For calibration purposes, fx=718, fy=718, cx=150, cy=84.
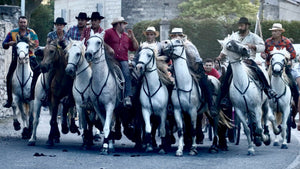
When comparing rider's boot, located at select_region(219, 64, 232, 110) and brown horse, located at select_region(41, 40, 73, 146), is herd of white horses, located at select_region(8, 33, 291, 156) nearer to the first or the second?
rider's boot, located at select_region(219, 64, 232, 110)

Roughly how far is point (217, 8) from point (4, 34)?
140 ft

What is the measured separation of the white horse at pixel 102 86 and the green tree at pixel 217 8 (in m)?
49.5

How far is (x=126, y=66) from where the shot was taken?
1523cm

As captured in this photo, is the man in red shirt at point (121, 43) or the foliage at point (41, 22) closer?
the man in red shirt at point (121, 43)

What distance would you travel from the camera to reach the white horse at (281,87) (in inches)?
635

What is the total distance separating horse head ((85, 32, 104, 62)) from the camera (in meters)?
13.9

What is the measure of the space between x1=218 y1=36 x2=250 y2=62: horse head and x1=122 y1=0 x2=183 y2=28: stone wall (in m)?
50.7

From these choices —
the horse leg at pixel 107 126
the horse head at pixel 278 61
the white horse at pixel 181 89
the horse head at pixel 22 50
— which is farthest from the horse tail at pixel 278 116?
the horse head at pixel 22 50

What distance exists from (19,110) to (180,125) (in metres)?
4.98

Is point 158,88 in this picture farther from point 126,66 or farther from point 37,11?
point 37,11

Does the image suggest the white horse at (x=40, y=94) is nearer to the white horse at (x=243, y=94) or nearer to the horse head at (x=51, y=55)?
the horse head at (x=51, y=55)

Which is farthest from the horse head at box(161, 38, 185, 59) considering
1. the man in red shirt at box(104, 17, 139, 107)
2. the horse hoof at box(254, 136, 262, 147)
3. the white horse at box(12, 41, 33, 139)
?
the white horse at box(12, 41, 33, 139)

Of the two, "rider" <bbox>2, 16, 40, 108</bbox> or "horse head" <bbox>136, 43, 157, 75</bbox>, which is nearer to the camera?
"horse head" <bbox>136, 43, 157, 75</bbox>

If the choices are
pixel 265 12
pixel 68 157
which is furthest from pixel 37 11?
pixel 68 157
